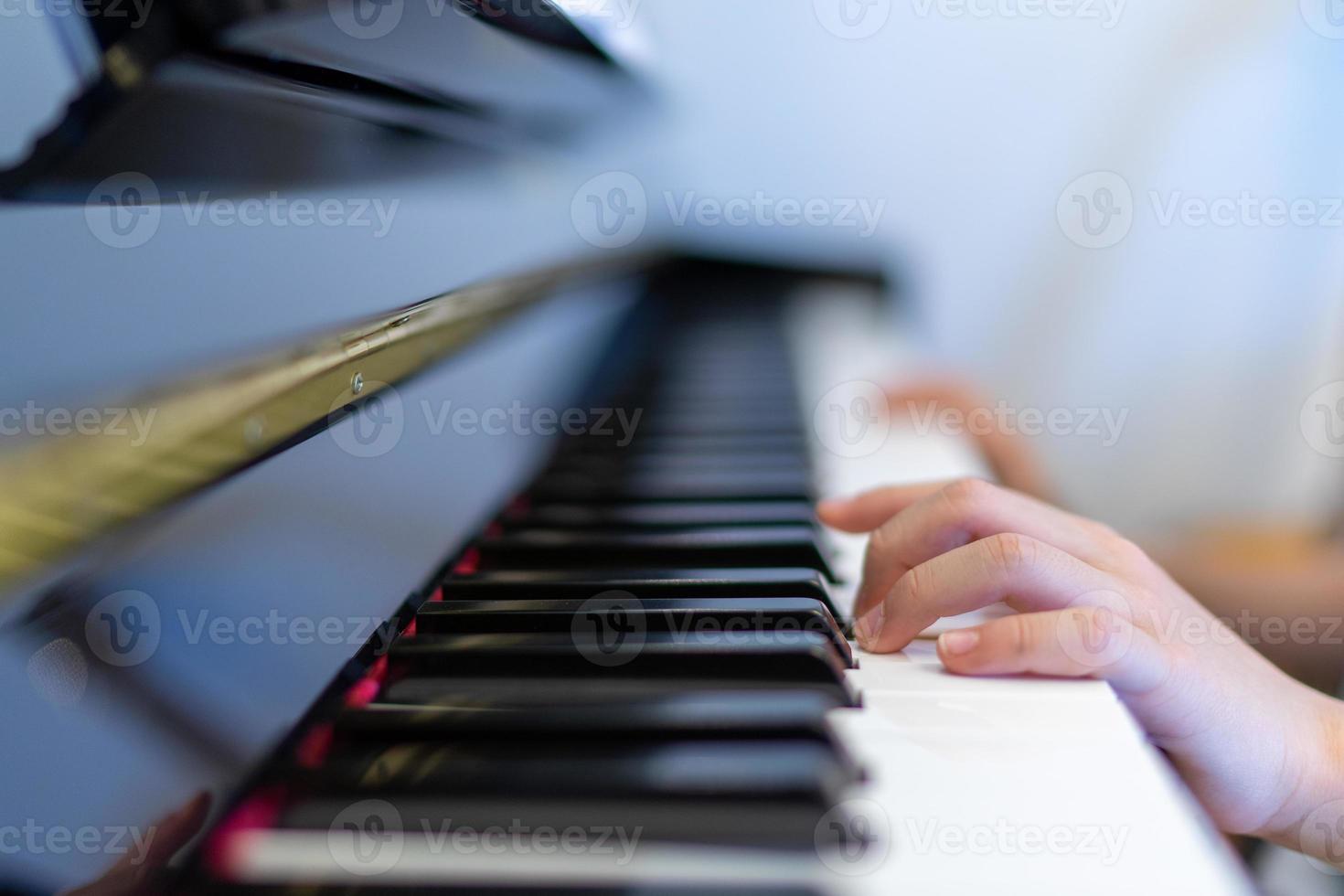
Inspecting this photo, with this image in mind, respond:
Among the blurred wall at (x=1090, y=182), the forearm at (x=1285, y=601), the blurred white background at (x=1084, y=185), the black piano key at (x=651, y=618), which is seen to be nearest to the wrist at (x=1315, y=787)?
the black piano key at (x=651, y=618)

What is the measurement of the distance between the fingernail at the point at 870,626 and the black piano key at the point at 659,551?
49 mm

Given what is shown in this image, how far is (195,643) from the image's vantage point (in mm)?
573

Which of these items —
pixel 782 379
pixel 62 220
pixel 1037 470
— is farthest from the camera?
pixel 1037 470

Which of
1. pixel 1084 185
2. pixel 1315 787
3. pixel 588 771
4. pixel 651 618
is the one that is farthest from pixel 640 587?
pixel 1084 185

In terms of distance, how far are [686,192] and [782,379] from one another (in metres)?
1.58

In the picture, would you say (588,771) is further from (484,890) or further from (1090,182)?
(1090,182)

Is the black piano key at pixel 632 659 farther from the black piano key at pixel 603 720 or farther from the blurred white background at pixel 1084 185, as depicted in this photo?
the blurred white background at pixel 1084 185

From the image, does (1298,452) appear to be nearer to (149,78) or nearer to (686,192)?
(686,192)

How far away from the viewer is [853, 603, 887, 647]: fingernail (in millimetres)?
497

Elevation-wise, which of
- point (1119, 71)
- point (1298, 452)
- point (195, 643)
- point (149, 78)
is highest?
point (1119, 71)

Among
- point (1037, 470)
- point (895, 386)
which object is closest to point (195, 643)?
point (895, 386)

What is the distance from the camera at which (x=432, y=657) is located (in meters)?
0.43

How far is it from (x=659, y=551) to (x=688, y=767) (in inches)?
8.8

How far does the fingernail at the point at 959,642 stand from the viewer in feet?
1.49
